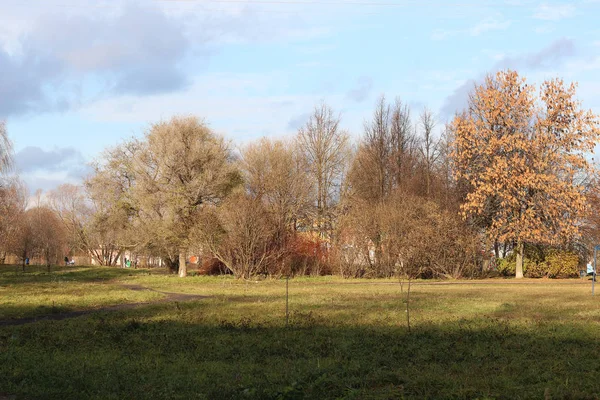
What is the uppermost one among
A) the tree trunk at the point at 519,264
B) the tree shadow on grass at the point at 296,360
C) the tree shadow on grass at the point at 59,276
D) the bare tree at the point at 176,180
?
the bare tree at the point at 176,180

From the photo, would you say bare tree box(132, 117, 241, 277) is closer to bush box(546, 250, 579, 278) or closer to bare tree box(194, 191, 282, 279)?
bare tree box(194, 191, 282, 279)

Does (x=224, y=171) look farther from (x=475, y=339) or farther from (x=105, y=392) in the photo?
(x=105, y=392)

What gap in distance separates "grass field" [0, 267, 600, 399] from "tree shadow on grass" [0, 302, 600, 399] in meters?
0.03

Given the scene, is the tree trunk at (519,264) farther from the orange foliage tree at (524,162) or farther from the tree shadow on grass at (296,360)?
the tree shadow on grass at (296,360)

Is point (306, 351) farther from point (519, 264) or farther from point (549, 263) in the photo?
point (549, 263)

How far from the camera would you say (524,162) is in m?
38.6

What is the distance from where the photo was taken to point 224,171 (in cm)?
4488

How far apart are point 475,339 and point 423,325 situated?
2.31m

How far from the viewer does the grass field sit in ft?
26.7

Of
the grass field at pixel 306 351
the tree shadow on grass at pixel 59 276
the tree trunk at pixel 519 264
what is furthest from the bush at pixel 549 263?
the tree shadow on grass at pixel 59 276

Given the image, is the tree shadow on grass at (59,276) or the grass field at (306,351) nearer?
the grass field at (306,351)

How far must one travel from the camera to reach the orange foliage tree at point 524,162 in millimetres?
38281

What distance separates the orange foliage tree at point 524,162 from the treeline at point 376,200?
3.5 inches

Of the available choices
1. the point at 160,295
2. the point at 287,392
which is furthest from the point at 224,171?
the point at 287,392
